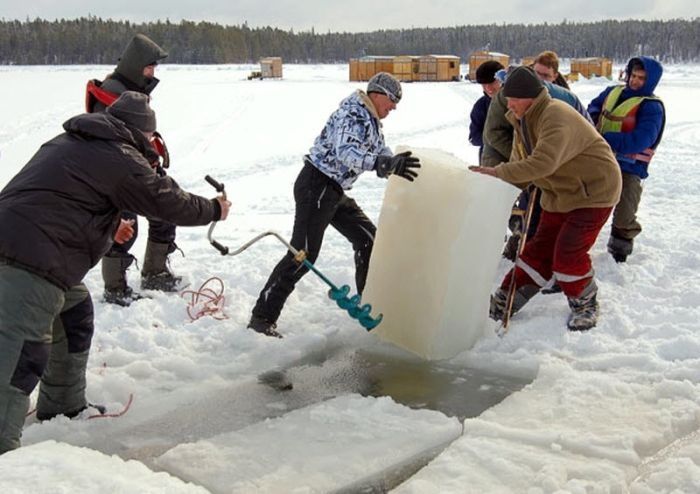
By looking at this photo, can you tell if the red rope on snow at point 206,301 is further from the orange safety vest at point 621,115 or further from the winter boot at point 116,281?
the orange safety vest at point 621,115

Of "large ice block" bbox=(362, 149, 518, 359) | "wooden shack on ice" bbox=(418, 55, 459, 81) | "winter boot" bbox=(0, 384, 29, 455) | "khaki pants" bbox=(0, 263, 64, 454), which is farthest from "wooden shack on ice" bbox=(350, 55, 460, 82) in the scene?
"winter boot" bbox=(0, 384, 29, 455)

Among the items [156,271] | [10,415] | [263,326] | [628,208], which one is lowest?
[263,326]

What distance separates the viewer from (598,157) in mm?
4512

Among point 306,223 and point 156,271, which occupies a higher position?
point 306,223

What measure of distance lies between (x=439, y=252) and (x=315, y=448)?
1.47 meters

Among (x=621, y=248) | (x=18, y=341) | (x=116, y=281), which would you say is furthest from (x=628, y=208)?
(x=18, y=341)

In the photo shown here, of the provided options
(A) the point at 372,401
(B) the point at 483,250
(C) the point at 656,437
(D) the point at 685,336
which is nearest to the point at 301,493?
(A) the point at 372,401

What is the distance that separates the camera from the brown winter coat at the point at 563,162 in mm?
4301

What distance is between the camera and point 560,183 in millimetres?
4609

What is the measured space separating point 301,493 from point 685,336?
8.56ft

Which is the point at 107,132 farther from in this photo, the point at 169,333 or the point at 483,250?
the point at 483,250

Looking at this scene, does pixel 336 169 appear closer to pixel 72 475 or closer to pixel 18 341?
pixel 18 341

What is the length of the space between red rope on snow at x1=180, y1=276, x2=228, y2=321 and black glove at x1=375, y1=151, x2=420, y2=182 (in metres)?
1.58

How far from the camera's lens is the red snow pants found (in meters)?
4.60
